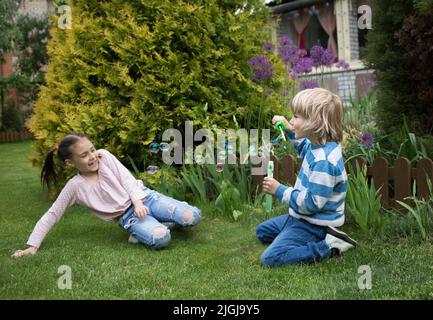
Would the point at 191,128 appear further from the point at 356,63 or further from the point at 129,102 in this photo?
the point at 356,63

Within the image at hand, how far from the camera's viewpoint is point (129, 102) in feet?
17.5

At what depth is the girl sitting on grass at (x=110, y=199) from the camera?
3.77 m

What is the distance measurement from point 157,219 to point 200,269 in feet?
3.17

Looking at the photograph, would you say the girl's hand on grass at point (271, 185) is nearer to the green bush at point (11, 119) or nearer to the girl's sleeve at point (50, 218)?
the girl's sleeve at point (50, 218)

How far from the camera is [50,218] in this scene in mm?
3736

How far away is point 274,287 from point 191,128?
2.57 meters

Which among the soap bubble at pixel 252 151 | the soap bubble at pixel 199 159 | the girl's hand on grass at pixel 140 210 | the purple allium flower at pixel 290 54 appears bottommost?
the girl's hand on grass at pixel 140 210

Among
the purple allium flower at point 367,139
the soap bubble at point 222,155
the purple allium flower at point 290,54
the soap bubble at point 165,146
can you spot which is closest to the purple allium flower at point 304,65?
the purple allium flower at point 290,54

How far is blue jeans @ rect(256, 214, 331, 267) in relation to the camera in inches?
127

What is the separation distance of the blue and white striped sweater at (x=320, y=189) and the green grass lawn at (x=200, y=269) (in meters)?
0.29

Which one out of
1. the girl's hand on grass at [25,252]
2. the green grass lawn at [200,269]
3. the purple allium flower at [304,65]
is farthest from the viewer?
the purple allium flower at [304,65]

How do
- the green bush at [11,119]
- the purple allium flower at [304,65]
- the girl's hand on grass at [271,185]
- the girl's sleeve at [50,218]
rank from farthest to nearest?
the green bush at [11,119], the purple allium flower at [304,65], the girl's sleeve at [50,218], the girl's hand on grass at [271,185]

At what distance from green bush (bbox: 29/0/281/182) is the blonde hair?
195cm
